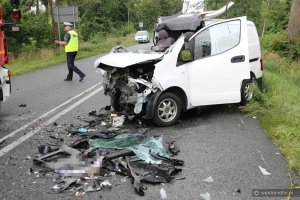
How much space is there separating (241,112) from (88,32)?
143ft

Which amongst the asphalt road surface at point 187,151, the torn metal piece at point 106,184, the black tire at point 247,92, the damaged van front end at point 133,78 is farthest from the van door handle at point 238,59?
the torn metal piece at point 106,184

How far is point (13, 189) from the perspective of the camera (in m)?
4.48

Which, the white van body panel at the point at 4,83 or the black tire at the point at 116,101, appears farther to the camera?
the black tire at the point at 116,101

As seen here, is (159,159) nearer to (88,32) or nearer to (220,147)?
(220,147)

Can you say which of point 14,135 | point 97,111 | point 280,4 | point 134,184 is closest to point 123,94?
point 97,111

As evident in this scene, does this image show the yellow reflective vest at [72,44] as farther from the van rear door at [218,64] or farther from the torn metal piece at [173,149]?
the torn metal piece at [173,149]

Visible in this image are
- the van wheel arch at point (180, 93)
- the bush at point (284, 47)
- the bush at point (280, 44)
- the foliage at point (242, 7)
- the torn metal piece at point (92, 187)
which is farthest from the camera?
the foliage at point (242, 7)

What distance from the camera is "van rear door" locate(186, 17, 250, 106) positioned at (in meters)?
7.40

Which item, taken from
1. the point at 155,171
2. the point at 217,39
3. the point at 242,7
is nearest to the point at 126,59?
the point at 217,39

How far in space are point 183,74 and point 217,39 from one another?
115 cm

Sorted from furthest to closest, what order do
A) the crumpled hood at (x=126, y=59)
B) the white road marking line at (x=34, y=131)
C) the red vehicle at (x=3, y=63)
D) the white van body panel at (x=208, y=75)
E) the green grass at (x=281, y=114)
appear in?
the red vehicle at (x=3, y=63) < the white van body panel at (x=208, y=75) < the crumpled hood at (x=126, y=59) < the white road marking line at (x=34, y=131) < the green grass at (x=281, y=114)

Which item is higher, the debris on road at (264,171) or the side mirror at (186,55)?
the side mirror at (186,55)

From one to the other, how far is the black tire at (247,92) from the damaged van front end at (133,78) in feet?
6.76

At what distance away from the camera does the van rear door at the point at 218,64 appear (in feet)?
24.3
